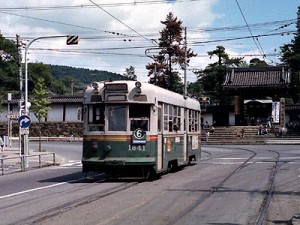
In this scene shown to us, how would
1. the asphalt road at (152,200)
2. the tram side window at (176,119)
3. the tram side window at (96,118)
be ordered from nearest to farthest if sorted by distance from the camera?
the asphalt road at (152,200) < the tram side window at (96,118) < the tram side window at (176,119)

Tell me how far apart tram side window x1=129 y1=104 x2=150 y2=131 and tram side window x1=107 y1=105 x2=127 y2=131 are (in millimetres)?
232

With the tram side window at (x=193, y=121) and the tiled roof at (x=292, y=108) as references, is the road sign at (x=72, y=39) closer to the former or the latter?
the tram side window at (x=193, y=121)


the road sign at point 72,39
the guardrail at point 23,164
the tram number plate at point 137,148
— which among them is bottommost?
the guardrail at point 23,164

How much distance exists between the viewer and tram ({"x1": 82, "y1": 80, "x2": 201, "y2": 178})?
54.1ft

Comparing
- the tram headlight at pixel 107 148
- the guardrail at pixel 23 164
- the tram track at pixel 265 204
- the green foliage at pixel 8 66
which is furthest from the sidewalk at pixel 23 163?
the green foliage at pixel 8 66

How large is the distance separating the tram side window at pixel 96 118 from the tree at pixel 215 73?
191ft

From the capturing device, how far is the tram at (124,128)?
1650 centimetres

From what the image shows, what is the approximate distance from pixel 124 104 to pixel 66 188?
10.8ft

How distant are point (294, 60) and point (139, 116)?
187 feet

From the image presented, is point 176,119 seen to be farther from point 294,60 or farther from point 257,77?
point 294,60

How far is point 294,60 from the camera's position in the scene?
69.8m

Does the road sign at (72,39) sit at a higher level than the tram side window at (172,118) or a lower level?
higher

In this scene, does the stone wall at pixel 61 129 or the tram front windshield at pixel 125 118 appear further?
the stone wall at pixel 61 129

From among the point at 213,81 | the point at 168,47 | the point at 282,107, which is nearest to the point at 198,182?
the point at 168,47
